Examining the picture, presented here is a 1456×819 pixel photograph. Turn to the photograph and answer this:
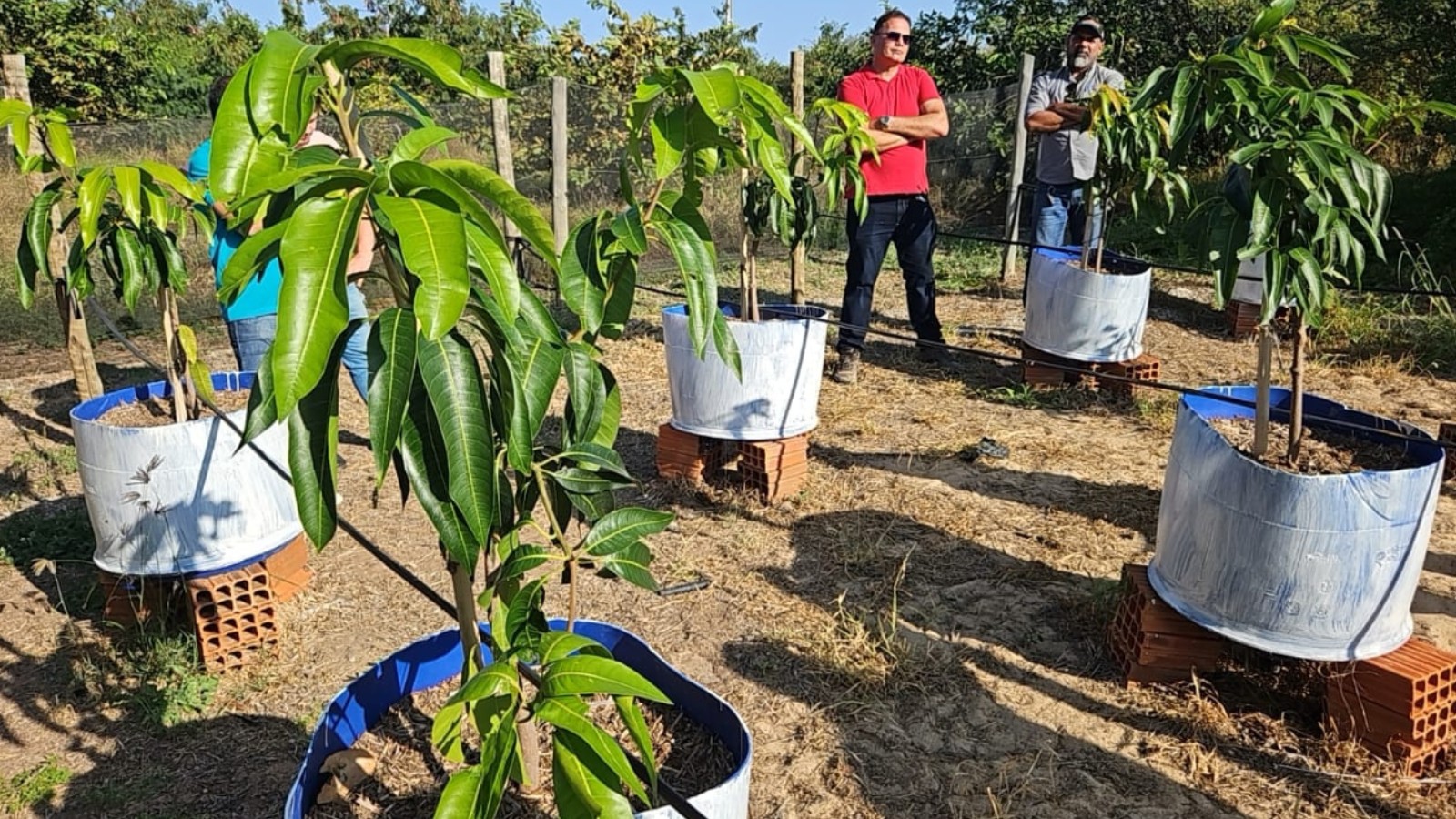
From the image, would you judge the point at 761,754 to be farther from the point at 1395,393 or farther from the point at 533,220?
the point at 1395,393

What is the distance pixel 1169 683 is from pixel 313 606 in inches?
101

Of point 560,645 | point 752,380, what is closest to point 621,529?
point 560,645

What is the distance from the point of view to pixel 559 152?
21.0 feet

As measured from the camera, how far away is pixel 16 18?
466 inches

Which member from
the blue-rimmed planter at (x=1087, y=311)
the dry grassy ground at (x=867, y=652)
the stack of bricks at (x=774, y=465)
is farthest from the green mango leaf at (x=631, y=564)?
the blue-rimmed planter at (x=1087, y=311)

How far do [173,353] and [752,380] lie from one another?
187 cm

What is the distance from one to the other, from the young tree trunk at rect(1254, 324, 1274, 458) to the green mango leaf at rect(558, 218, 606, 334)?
174 centimetres

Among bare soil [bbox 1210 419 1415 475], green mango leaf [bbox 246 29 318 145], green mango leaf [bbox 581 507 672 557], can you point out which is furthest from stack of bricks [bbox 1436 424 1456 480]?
green mango leaf [bbox 246 29 318 145]

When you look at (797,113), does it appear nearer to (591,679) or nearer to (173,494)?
(173,494)

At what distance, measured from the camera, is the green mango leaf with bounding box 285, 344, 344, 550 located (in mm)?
1211

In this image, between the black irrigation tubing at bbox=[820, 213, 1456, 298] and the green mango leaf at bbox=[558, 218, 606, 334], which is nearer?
the green mango leaf at bbox=[558, 218, 606, 334]

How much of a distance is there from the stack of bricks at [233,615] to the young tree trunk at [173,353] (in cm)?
47

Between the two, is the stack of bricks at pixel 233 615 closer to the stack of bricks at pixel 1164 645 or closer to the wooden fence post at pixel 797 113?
the stack of bricks at pixel 1164 645

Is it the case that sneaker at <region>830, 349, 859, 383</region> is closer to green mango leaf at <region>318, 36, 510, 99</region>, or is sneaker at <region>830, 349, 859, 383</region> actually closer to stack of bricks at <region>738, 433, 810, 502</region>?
stack of bricks at <region>738, 433, 810, 502</region>
